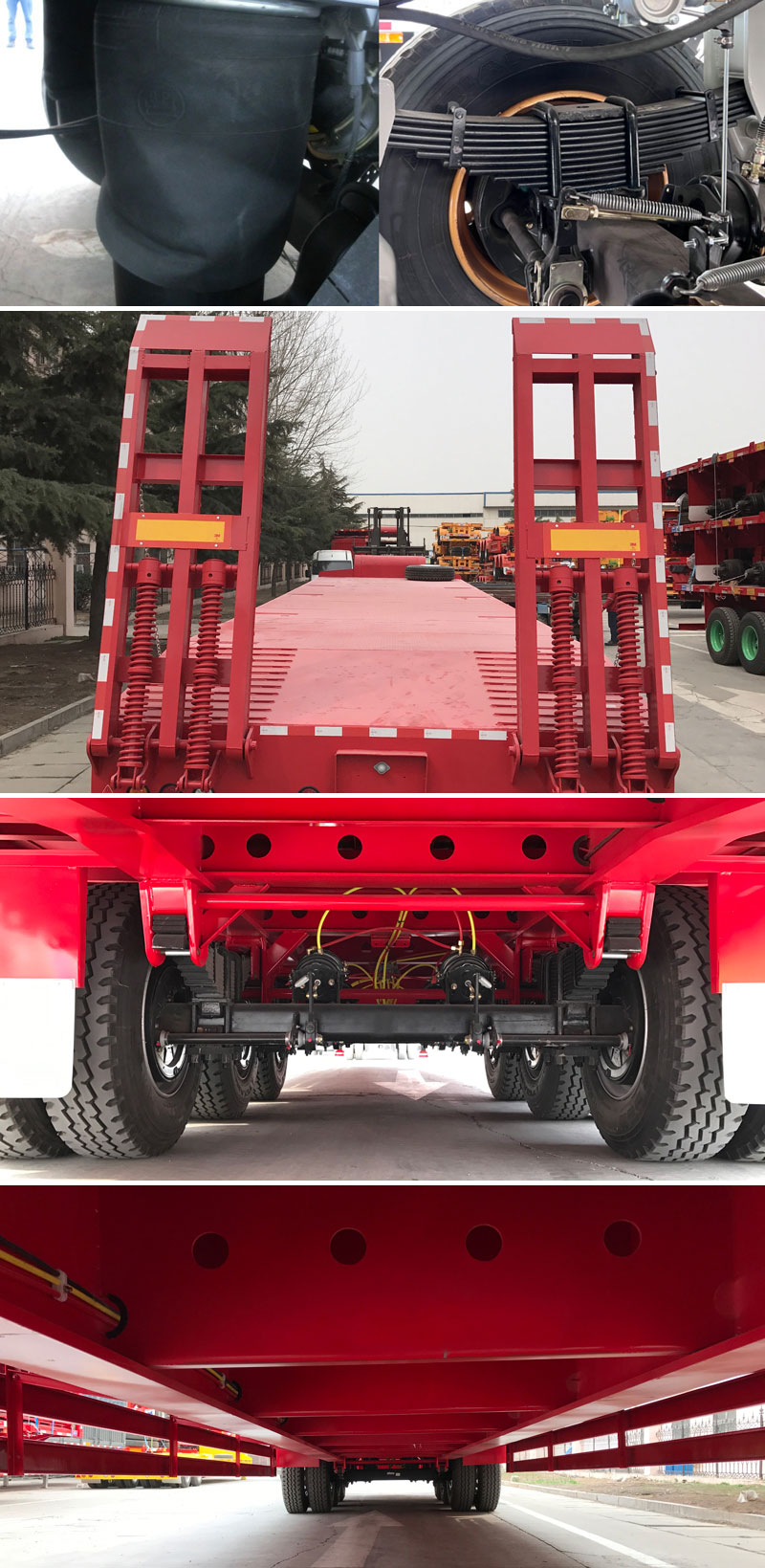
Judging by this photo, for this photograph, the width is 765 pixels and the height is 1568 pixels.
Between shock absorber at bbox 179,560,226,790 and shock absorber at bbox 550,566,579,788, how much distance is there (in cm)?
59

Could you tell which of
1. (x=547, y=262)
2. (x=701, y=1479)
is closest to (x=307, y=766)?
(x=547, y=262)

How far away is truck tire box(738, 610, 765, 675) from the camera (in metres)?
3.07

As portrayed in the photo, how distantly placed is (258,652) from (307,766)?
22.0 inches

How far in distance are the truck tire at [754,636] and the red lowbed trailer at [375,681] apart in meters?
0.97

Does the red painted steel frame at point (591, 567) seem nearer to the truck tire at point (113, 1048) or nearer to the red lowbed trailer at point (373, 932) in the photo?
the red lowbed trailer at point (373, 932)

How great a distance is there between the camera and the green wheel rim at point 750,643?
120 inches

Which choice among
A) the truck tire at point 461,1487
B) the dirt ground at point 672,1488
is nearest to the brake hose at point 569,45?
the truck tire at point 461,1487

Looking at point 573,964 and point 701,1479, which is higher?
point 573,964

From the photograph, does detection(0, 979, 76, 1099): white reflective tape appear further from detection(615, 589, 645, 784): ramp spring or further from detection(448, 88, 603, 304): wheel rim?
detection(448, 88, 603, 304): wheel rim

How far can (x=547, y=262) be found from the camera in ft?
11.0

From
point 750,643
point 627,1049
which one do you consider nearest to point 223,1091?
point 627,1049

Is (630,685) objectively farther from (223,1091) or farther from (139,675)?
(223,1091)

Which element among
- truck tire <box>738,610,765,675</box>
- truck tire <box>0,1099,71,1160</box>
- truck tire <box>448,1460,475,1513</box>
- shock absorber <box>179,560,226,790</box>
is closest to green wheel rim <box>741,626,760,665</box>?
truck tire <box>738,610,765,675</box>

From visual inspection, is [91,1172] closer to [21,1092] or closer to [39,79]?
[21,1092]
